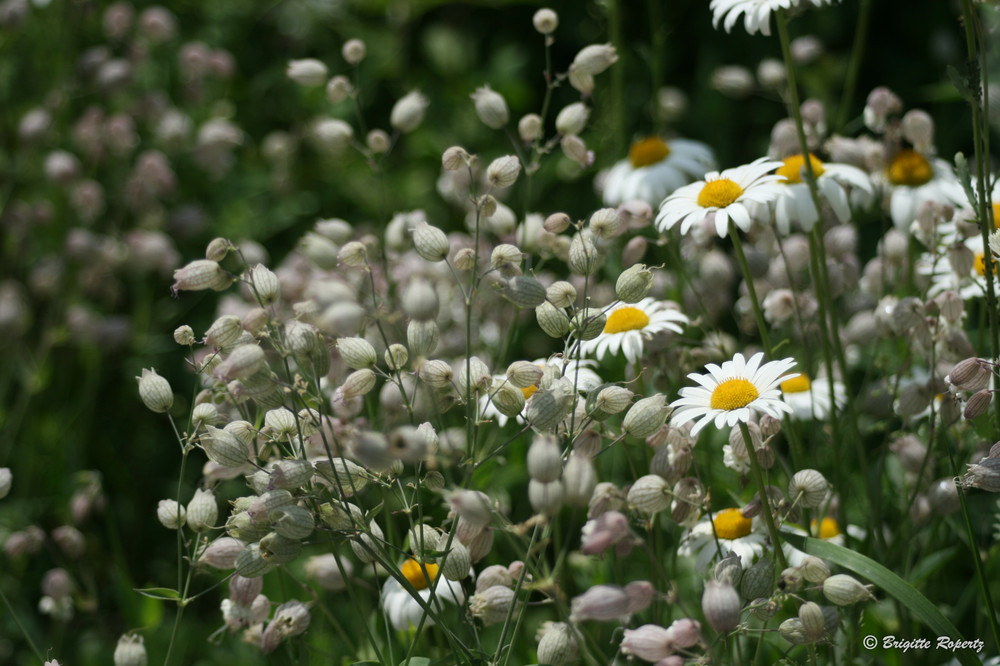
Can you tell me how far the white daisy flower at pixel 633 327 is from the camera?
1135 millimetres

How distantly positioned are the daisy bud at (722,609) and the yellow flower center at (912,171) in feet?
3.56

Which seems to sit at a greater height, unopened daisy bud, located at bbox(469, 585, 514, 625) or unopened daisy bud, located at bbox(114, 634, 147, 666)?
unopened daisy bud, located at bbox(469, 585, 514, 625)

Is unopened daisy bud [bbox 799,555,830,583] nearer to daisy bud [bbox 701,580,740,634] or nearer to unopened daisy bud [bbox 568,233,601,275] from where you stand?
daisy bud [bbox 701,580,740,634]

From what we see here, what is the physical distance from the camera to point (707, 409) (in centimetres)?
92

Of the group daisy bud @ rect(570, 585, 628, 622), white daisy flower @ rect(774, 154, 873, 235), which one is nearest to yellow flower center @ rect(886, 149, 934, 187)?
white daisy flower @ rect(774, 154, 873, 235)

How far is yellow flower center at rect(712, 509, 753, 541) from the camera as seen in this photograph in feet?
3.35

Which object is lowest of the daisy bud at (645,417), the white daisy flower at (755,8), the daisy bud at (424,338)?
the daisy bud at (645,417)

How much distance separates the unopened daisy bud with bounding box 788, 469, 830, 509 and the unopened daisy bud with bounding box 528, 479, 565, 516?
357 mm

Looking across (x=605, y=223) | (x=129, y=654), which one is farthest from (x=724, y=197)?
(x=129, y=654)

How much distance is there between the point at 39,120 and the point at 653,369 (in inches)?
66.7

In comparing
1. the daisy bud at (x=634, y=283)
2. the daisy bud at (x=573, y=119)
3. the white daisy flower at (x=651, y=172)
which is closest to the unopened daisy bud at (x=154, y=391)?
the daisy bud at (x=634, y=283)

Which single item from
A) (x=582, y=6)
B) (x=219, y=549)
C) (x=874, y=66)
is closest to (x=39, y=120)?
(x=582, y=6)

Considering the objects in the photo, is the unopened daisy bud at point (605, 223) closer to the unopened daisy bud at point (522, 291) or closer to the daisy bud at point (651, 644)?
the unopened daisy bud at point (522, 291)

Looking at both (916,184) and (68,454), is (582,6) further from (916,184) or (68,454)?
(68,454)
